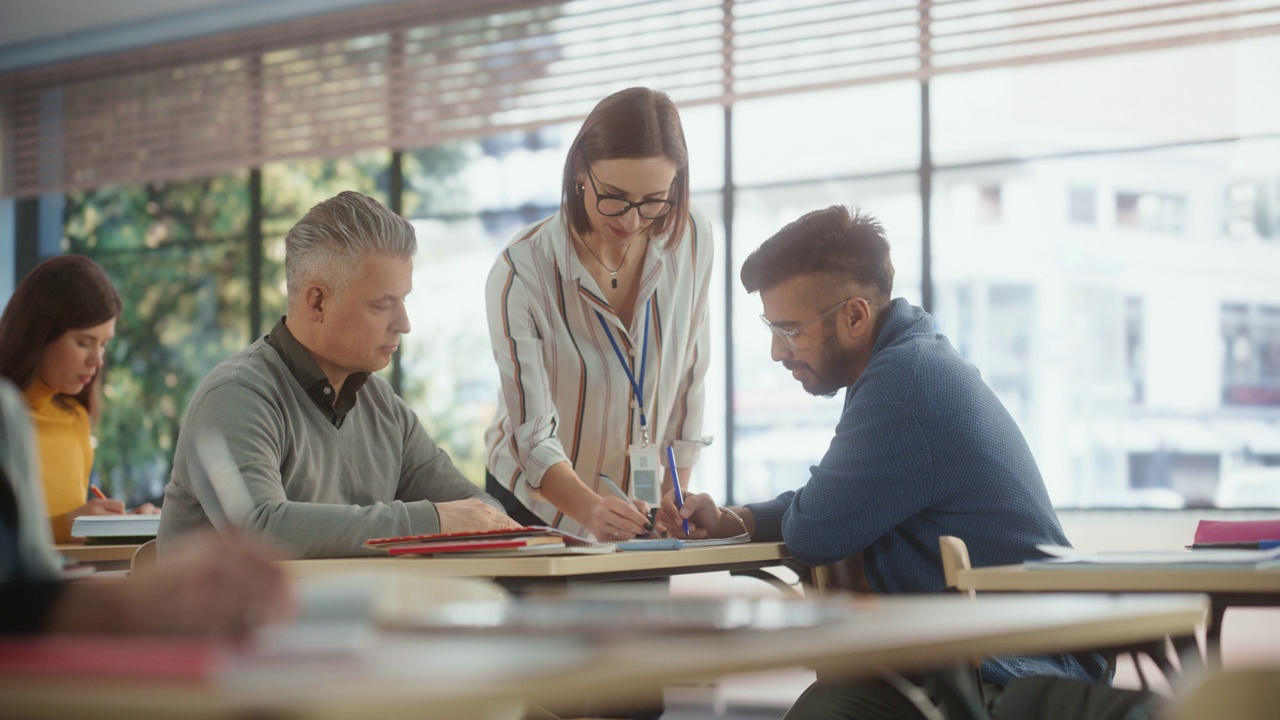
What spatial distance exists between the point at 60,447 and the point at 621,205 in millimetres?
1865

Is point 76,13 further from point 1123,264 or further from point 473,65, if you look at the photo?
point 1123,264

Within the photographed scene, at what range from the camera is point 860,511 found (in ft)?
6.64

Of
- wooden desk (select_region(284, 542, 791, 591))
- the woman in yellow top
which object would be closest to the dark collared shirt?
wooden desk (select_region(284, 542, 791, 591))

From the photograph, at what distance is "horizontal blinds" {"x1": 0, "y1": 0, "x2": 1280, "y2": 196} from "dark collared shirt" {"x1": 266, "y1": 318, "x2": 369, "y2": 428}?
10.9 ft

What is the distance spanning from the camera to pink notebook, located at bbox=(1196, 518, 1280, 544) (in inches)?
80.2

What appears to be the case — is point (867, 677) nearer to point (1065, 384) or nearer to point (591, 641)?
point (591, 641)

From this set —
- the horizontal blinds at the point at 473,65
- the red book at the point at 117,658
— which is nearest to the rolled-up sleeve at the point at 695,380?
the red book at the point at 117,658

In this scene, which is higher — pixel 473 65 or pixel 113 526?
pixel 473 65

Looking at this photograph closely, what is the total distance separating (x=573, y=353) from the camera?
2.73m

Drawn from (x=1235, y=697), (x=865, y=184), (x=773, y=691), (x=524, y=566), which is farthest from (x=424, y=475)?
(x=865, y=184)

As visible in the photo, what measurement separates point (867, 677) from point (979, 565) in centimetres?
27

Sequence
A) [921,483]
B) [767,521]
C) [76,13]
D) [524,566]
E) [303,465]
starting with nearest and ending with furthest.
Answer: [524,566], [921,483], [303,465], [767,521], [76,13]

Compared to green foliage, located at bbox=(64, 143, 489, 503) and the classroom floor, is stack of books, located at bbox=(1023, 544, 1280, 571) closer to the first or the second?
the classroom floor

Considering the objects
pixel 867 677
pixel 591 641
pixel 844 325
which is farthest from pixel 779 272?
→ pixel 591 641
